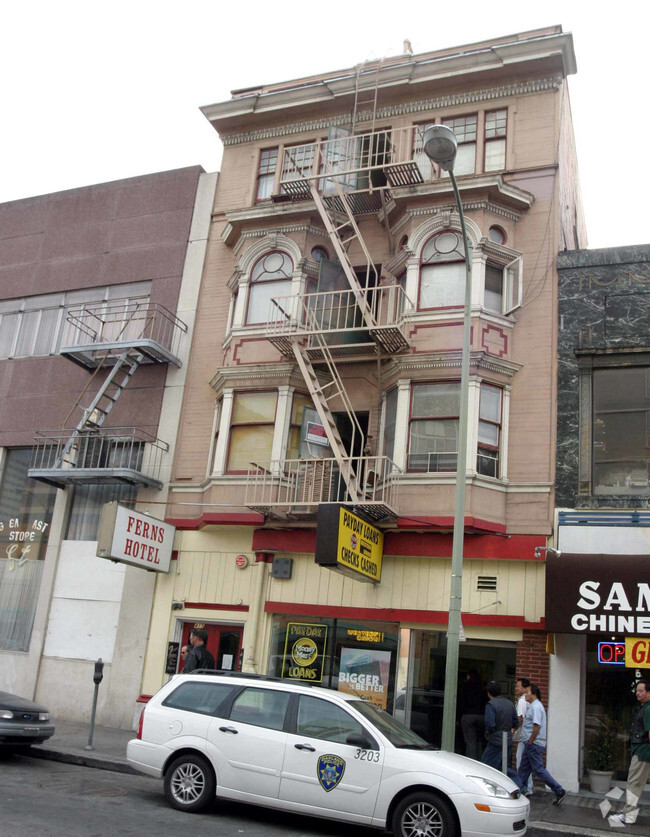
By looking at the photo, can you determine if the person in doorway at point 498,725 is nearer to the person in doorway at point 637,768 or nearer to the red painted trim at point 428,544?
the person in doorway at point 637,768

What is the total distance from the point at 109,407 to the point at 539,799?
38.7 feet

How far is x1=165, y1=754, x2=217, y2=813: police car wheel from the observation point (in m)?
9.56

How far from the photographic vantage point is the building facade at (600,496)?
42.8ft

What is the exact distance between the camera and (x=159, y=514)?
698 inches

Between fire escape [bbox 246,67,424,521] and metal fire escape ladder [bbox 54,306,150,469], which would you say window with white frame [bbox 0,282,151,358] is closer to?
metal fire escape ladder [bbox 54,306,150,469]

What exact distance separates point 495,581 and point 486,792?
629cm

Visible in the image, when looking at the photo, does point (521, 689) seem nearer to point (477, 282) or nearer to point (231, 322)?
point (477, 282)

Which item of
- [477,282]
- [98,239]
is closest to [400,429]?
[477,282]

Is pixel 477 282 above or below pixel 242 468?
above

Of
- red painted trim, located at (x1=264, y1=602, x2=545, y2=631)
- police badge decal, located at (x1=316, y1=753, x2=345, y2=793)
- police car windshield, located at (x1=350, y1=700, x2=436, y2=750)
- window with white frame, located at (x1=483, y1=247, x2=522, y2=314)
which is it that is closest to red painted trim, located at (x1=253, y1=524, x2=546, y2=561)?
red painted trim, located at (x1=264, y1=602, x2=545, y2=631)

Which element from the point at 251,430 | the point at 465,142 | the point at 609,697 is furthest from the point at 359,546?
the point at 465,142

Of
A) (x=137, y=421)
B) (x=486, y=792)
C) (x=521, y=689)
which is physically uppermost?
(x=137, y=421)

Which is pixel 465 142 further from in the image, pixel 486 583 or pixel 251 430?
pixel 486 583

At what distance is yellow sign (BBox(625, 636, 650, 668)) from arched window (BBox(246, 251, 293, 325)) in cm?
961
